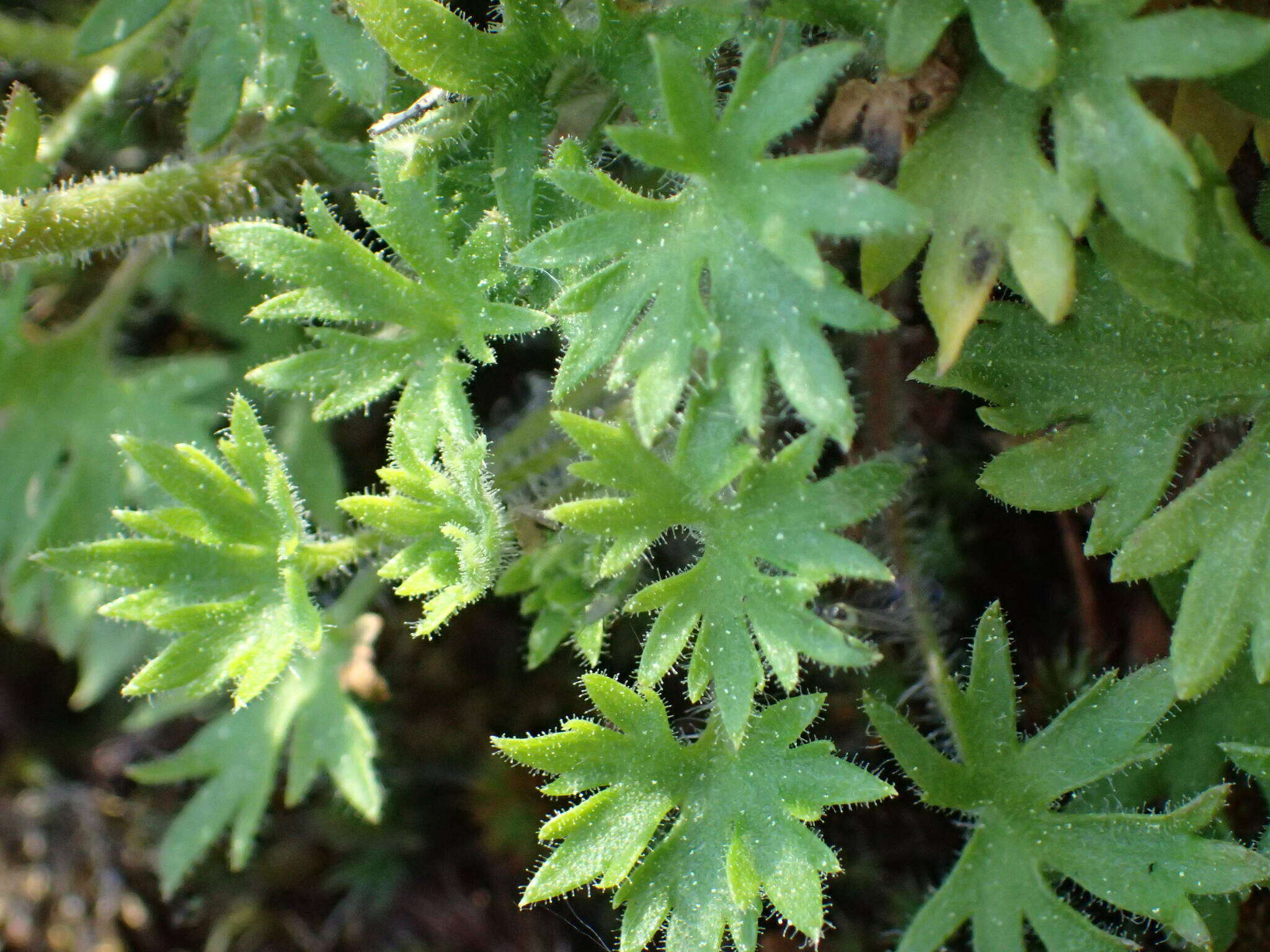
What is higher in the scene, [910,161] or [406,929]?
[910,161]

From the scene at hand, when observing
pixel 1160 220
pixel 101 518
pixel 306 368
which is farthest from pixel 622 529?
pixel 101 518

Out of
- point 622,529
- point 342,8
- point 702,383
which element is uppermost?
point 342,8

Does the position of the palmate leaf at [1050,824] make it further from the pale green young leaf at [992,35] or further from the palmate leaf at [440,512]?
the pale green young leaf at [992,35]

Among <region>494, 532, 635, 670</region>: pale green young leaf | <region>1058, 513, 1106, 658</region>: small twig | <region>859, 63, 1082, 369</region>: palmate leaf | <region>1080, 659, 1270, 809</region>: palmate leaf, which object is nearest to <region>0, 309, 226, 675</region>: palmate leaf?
<region>494, 532, 635, 670</region>: pale green young leaf

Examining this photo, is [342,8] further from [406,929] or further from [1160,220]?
[406,929]

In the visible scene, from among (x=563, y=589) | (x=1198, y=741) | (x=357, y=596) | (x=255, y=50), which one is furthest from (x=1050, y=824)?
(x=255, y=50)

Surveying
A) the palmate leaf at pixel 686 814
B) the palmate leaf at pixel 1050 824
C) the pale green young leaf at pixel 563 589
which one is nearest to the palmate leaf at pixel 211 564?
the pale green young leaf at pixel 563 589
